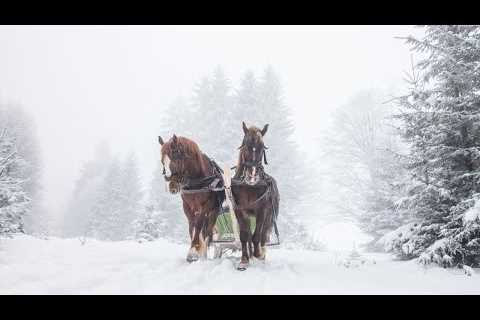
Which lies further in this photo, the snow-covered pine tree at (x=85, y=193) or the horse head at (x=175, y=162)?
the snow-covered pine tree at (x=85, y=193)

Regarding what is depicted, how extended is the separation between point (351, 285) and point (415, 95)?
430cm

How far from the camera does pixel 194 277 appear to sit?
471cm

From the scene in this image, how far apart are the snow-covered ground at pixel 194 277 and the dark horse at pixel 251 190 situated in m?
0.45

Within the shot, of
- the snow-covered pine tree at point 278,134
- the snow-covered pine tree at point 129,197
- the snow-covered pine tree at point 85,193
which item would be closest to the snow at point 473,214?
the snow-covered pine tree at point 278,134

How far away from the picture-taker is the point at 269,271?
5.62m

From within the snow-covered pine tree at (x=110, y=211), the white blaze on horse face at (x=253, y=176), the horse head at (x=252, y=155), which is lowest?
the snow-covered pine tree at (x=110, y=211)

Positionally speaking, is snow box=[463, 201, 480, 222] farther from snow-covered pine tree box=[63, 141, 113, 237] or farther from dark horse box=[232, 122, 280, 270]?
snow-covered pine tree box=[63, 141, 113, 237]

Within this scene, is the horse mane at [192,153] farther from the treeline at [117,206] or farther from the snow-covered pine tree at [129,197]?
the snow-covered pine tree at [129,197]

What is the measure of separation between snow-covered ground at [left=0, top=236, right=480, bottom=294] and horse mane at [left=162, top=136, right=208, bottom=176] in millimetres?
1613

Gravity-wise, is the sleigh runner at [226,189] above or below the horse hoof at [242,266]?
above

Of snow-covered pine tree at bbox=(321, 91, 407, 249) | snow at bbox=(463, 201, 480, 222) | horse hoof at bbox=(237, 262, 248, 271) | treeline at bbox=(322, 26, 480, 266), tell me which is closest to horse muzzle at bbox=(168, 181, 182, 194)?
horse hoof at bbox=(237, 262, 248, 271)

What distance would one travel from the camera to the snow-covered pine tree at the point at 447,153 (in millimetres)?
5861
